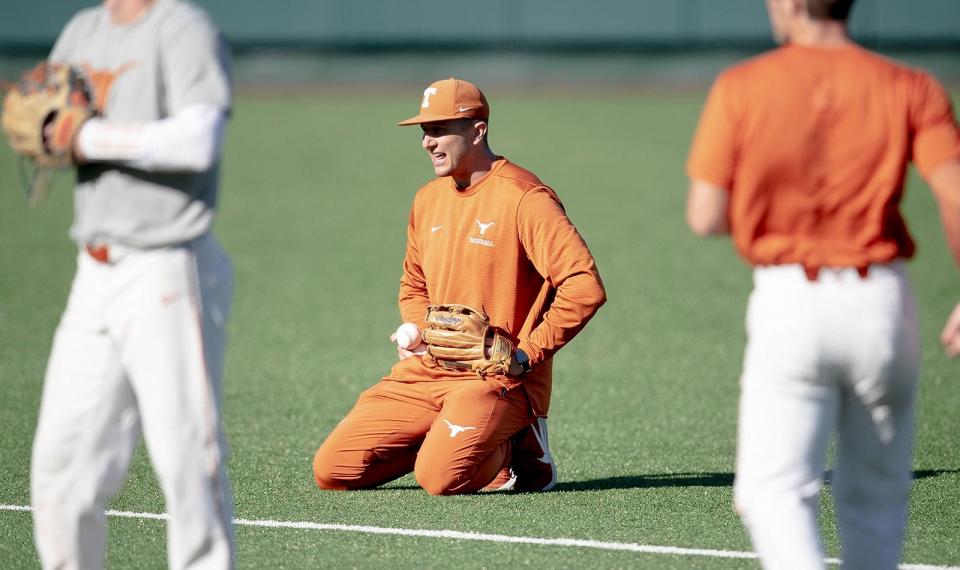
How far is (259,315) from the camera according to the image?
37.6ft

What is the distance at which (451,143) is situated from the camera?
6285 mm

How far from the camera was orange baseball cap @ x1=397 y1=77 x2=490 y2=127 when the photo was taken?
20.5 ft

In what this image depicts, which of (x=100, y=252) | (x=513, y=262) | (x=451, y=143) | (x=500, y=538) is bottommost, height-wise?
(x=500, y=538)

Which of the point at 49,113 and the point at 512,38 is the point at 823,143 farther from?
the point at 512,38

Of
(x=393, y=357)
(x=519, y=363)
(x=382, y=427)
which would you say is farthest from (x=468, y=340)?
(x=393, y=357)

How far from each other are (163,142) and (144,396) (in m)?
0.73

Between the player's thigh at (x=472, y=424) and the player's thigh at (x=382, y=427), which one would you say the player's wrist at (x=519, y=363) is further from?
the player's thigh at (x=382, y=427)

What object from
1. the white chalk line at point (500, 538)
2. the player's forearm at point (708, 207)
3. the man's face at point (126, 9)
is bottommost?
the white chalk line at point (500, 538)

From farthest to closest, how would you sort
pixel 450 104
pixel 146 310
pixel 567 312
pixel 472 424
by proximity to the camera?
pixel 450 104
pixel 472 424
pixel 567 312
pixel 146 310

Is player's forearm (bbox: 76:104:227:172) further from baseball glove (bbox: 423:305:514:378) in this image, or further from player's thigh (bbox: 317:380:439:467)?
player's thigh (bbox: 317:380:439:467)

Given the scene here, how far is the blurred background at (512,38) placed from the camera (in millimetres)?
29078

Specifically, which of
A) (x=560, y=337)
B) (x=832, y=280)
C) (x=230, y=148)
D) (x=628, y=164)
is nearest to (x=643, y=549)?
(x=560, y=337)

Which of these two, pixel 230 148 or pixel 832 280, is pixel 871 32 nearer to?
pixel 230 148

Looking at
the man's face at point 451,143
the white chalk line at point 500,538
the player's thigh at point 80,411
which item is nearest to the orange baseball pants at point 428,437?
the white chalk line at point 500,538
